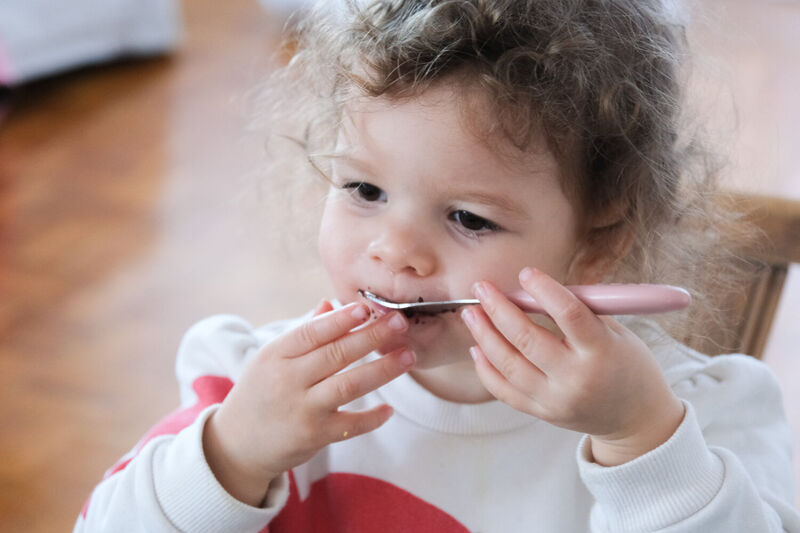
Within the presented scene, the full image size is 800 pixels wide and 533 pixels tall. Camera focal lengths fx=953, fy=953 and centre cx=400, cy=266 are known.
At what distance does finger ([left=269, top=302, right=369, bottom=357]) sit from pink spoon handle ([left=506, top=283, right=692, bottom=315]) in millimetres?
127

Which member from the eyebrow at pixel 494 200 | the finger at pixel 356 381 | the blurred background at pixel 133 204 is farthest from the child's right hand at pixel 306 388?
the blurred background at pixel 133 204

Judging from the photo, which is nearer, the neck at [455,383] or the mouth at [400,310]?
the mouth at [400,310]

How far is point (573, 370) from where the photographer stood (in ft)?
2.05

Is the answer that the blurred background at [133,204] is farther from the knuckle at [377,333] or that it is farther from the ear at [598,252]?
the knuckle at [377,333]

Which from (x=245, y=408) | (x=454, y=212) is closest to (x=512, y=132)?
(x=454, y=212)

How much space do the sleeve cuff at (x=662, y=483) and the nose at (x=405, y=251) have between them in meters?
0.19

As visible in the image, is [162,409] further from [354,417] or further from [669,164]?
[669,164]

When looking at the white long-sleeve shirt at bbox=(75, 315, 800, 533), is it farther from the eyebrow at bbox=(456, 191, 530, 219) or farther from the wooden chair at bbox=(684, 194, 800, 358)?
the eyebrow at bbox=(456, 191, 530, 219)

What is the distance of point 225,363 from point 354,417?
7.9 inches

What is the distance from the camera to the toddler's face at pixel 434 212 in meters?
0.70

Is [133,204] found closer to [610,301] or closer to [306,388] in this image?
[306,388]

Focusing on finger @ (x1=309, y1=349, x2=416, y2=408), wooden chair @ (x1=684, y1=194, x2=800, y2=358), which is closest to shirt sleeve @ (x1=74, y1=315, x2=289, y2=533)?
finger @ (x1=309, y1=349, x2=416, y2=408)

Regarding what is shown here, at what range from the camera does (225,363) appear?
0.89 m

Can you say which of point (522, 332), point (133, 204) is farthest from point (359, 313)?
point (133, 204)
